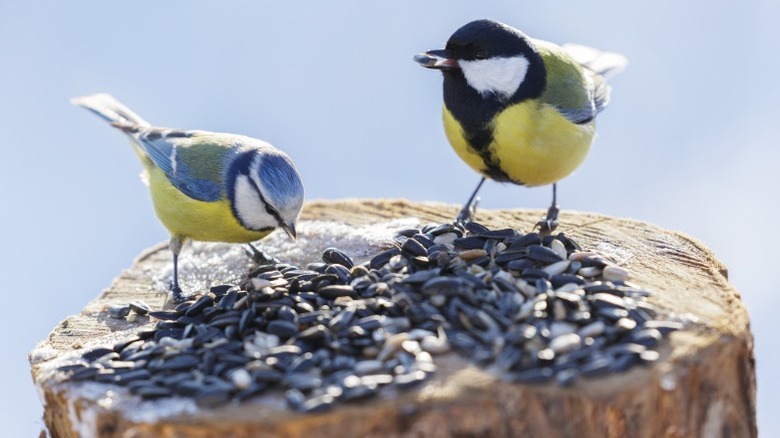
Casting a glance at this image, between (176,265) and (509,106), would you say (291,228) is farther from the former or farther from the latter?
(509,106)

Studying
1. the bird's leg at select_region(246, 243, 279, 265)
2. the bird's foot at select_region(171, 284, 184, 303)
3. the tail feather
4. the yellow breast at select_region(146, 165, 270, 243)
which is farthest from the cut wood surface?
the tail feather

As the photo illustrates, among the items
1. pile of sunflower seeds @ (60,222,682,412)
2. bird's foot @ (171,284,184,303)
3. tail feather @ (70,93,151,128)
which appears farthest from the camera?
tail feather @ (70,93,151,128)

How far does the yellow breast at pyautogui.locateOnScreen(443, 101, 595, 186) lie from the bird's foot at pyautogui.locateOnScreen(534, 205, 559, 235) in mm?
167

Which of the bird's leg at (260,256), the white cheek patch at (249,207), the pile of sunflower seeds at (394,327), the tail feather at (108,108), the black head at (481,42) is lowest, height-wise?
the bird's leg at (260,256)

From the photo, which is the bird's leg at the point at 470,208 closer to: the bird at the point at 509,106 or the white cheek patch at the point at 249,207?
the bird at the point at 509,106

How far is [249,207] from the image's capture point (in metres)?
3.15

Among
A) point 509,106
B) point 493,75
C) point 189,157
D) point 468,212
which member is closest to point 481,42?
point 493,75

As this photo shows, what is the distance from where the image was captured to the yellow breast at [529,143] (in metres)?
3.11

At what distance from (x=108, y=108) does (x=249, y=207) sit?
47.4 inches

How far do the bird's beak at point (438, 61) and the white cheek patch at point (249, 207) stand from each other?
0.79 meters

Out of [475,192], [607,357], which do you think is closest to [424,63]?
[475,192]

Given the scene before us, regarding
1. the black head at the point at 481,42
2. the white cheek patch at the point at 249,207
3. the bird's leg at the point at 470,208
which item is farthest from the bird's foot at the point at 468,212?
the white cheek patch at the point at 249,207

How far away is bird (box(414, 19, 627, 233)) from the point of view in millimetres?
3084

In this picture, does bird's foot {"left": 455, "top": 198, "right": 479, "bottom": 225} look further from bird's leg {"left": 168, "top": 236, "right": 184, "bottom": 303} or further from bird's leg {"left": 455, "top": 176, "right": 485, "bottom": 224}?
bird's leg {"left": 168, "top": 236, "right": 184, "bottom": 303}
